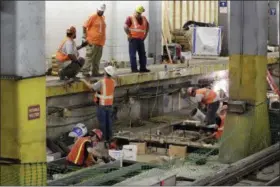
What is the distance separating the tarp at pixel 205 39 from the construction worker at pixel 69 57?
28.6ft

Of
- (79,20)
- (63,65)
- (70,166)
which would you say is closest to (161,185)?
(70,166)

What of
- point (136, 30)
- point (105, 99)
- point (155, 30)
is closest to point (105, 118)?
point (105, 99)

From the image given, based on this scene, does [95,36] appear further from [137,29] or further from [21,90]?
[21,90]

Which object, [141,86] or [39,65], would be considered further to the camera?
[141,86]

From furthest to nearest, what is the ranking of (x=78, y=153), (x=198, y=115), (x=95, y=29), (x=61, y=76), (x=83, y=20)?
1. (x=83, y=20)
2. (x=198, y=115)
3. (x=95, y=29)
4. (x=61, y=76)
5. (x=78, y=153)

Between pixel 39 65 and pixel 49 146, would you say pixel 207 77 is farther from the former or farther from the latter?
pixel 39 65

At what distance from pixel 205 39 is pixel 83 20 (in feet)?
18.6

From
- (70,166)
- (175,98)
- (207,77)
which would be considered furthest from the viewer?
(207,77)

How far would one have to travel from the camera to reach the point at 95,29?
15.5 m

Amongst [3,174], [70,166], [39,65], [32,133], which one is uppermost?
[39,65]

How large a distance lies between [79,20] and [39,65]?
10.9 meters

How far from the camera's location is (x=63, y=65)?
48.1ft

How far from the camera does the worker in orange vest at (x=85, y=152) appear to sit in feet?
36.1

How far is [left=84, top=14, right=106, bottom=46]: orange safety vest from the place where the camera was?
15.4 metres
